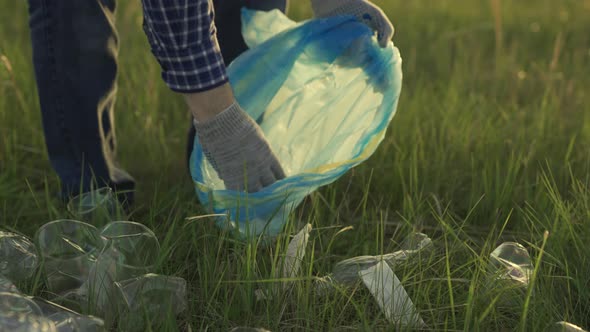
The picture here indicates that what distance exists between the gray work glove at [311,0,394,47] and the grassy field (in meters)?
0.34

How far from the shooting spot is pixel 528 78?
3025 millimetres

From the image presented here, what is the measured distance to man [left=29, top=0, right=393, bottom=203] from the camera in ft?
4.75

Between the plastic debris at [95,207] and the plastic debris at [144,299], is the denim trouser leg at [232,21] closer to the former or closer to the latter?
the plastic debris at [95,207]

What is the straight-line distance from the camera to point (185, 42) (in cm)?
143

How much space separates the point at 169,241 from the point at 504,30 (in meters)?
2.55

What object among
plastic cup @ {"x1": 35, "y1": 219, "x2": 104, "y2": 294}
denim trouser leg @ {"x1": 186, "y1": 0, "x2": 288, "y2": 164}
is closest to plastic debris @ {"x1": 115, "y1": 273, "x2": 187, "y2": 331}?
plastic cup @ {"x1": 35, "y1": 219, "x2": 104, "y2": 294}

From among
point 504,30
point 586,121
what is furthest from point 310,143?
point 504,30

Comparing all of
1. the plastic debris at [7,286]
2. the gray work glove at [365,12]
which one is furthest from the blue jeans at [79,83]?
the plastic debris at [7,286]

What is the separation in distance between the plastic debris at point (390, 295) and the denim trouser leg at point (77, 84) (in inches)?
27.2

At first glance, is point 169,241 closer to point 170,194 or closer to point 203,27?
point 170,194

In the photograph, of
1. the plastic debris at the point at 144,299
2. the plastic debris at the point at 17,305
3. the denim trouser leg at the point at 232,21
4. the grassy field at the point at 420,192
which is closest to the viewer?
the plastic debris at the point at 17,305

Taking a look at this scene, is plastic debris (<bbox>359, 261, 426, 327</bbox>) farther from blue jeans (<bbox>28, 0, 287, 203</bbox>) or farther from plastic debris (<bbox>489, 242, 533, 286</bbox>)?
blue jeans (<bbox>28, 0, 287, 203</bbox>)

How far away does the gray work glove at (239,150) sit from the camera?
1.50 meters

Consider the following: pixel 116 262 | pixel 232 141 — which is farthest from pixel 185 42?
pixel 116 262
